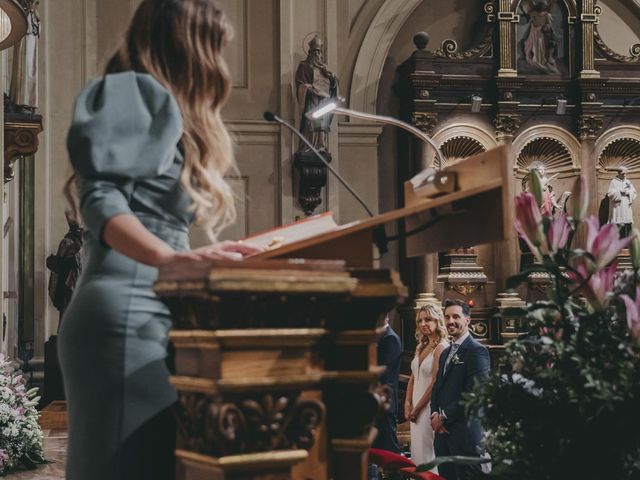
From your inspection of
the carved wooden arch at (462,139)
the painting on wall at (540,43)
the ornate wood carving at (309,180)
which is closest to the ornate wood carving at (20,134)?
the ornate wood carving at (309,180)

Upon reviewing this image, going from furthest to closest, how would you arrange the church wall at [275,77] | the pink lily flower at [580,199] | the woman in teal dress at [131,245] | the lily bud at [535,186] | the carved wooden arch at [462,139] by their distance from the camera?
the carved wooden arch at [462,139]
the church wall at [275,77]
the lily bud at [535,186]
the pink lily flower at [580,199]
the woman in teal dress at [131,245]

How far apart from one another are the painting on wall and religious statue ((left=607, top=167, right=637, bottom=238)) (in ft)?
5.45

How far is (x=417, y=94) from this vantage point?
43.3 ft

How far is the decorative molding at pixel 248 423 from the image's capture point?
1411mm

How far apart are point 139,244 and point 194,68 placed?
390 millimetres

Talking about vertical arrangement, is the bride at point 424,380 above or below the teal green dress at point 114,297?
below

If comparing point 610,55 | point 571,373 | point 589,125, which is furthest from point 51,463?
point 610,55

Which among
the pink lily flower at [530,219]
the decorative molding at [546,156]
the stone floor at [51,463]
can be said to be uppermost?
the decorative molding at [546,156]

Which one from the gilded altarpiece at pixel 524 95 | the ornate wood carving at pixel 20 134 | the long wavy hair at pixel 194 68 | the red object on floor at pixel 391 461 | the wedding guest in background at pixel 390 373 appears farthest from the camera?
the gilded altarpiece at pixel 524 95

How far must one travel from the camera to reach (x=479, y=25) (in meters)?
13.7

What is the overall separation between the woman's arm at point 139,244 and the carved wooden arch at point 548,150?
12345mm

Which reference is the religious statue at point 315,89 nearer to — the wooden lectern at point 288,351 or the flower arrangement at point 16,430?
the flower arrangement at point 16,430

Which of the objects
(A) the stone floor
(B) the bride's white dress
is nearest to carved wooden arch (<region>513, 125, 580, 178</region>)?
(B) the bride's white dress

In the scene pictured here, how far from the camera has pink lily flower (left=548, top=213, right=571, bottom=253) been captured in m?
2.31
